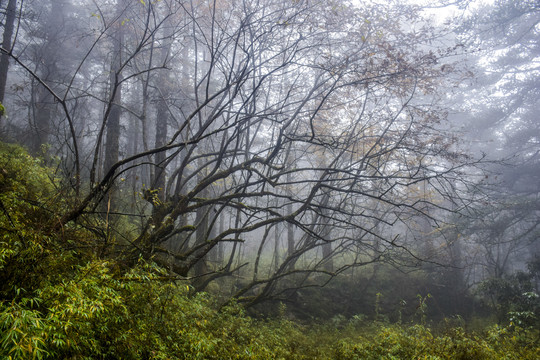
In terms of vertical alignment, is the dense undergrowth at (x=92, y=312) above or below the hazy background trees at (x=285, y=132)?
below

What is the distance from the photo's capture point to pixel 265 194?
489cm

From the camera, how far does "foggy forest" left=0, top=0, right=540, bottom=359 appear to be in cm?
304

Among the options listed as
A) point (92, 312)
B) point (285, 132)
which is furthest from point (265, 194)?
point (285, 132)

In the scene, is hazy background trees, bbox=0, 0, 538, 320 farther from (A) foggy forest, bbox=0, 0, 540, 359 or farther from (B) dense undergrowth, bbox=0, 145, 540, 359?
(B) dense undergrowth, bbox=0, 145, 540, 359

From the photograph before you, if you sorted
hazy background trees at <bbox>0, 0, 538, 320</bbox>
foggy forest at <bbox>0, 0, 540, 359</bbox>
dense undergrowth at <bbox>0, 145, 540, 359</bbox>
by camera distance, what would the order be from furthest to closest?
hazy background trees at <bbox>0, 0, 538, 320</bbox> < foggy forest at <bbox>0, 0, 540, 359</bbox> < dense undergrowth at <bbox>0, 145, 540, 359</bbox>

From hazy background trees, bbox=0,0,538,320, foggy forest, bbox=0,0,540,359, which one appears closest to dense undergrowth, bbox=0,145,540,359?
foggy forest, bbox=0,0,540,359

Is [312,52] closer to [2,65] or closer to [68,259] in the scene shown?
[68,259]

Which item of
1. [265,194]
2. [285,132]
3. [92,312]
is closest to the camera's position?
[92,312]

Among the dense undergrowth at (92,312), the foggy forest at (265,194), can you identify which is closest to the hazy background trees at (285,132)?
the foggy forest at (265,194)

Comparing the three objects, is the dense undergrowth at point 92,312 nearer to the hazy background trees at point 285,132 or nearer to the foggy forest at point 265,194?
the foggy forest at point 265,194

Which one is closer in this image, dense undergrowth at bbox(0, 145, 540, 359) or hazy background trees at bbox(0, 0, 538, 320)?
dense undergrowth at bbox(0, 145, 540, 359)

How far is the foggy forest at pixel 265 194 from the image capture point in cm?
304

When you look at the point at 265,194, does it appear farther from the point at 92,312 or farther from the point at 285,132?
the point at 285,132

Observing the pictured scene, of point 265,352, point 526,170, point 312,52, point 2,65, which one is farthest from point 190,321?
point 526,170
